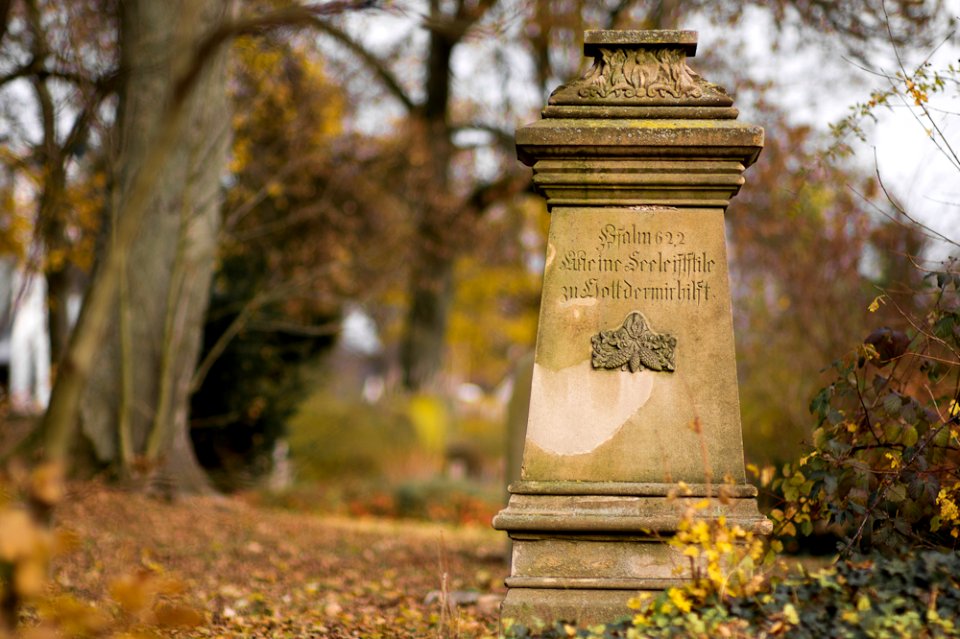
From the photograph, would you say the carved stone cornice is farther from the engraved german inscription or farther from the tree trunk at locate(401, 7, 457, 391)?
the tree trunk at locate(401, 7, 457, 391)

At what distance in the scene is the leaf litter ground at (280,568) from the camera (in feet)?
18.9

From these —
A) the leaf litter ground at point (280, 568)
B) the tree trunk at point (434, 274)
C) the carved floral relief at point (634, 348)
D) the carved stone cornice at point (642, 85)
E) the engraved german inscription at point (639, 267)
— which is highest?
the tree trunk at point (434, 274)

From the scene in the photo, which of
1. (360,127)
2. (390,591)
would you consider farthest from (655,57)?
(360,127)

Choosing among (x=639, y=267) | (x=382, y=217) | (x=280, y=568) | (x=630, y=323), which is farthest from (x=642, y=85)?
(x=382, y=217)

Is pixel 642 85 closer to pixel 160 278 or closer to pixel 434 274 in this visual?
pixel 160 278

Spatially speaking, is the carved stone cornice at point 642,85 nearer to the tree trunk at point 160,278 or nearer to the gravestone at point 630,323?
the gravestone at point 630,323

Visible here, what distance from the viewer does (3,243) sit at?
14.1 metres

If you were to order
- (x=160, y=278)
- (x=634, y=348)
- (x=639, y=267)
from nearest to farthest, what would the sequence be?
(x=634, y=348) → (x=639, y=267) → (x=160, y=278)

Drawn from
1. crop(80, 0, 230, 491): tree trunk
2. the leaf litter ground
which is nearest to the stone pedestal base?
the leaf litter ground

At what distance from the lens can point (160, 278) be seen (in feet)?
37.0

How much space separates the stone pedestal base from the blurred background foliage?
360cm

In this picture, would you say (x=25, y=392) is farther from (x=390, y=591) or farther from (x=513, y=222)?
(x=513, y=222)

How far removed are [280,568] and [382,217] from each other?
851cm

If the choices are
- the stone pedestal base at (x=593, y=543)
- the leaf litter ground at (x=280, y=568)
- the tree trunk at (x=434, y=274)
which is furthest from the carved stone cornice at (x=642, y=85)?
the tree trunk at (x=434, y=274)
